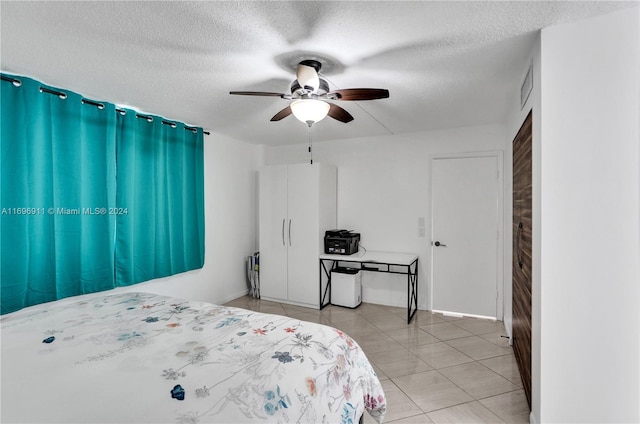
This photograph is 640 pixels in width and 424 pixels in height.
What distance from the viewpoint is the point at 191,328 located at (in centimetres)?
184

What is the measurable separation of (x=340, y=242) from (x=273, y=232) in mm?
1029

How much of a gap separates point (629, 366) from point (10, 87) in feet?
13.7

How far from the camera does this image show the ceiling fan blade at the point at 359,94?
2.09 m

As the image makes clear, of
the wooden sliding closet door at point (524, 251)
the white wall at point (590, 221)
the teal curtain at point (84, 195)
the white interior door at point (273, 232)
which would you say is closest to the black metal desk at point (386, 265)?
the white interior door at point (273, 232)

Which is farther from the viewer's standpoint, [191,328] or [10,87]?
[10,87]

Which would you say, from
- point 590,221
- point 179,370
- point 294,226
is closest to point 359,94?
point 590,221

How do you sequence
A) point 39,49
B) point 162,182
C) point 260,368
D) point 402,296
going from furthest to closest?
point 402,296, point 162,182, point 39,49, point 260,368

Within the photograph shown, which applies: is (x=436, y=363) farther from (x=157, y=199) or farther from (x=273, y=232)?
(x=157, y=199)

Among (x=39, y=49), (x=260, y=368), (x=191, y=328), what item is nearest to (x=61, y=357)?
(x=191, y=328)

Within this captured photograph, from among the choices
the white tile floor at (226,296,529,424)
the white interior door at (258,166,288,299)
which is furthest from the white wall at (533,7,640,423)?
the white interior door at (258,166,288,299)

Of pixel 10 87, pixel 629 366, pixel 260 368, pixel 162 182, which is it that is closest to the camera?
pixel 260 368

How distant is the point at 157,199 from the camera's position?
3.46 m

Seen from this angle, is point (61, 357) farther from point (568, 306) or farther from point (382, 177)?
point (382, 177)

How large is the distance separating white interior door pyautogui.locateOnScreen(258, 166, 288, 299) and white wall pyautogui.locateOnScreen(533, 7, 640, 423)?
330cm
